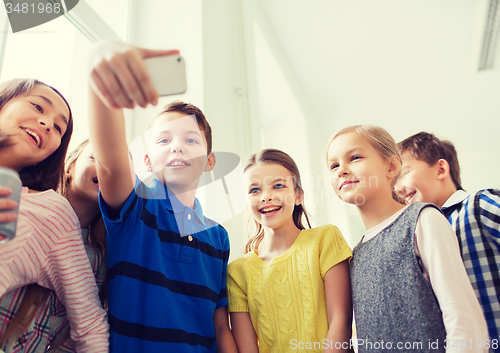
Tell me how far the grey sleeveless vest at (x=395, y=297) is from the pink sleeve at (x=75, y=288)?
1.73 feet

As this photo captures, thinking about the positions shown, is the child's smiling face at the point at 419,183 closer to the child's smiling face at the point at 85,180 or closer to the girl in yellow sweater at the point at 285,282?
the girl in yellow sweater at the point at 285,282

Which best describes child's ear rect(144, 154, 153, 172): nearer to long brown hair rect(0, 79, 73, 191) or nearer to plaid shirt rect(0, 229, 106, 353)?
long brown hair rect(0, 79, 73, 191)

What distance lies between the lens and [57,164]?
27.5 inches

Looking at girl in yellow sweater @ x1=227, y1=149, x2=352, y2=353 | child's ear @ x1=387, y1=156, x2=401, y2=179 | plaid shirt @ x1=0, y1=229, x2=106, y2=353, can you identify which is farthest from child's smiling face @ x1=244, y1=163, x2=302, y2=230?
plaid shirt @ x1=0, y1=229, x2=106, y2=353

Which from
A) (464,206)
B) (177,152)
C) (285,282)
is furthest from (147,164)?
(464,206)

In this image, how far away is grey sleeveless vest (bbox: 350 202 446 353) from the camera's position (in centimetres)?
58

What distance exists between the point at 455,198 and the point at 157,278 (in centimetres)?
92

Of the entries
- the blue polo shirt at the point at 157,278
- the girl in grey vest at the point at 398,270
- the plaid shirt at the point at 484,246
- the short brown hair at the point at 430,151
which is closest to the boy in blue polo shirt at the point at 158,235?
the blue polo shirt at the point at 157,278

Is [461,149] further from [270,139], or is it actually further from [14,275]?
[14,275]

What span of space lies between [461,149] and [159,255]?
288 cm

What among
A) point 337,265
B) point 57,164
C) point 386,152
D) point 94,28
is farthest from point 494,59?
point 57,164

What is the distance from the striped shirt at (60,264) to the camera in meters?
0.53

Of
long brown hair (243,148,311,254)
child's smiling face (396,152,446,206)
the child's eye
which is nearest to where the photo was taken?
the child's eye

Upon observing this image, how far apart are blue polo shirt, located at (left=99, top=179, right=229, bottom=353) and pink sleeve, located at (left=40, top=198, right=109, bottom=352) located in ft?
0.15
